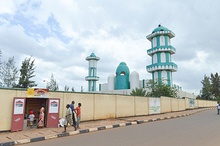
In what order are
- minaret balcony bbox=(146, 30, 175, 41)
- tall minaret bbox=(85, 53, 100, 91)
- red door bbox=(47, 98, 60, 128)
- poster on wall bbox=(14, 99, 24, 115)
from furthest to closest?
tall minaret bbox=(85, 53, 100, 91) < minaret balcony bbox=(146, 30, 175, 41) < red door bbox=(47, 98, 60, 128) < poster on wall bbox=(14, 99, 24, 115)

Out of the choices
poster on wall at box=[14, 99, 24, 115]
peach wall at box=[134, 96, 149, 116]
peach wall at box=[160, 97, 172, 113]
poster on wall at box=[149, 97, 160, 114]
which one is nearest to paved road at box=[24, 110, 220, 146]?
poster on wall at box=[14, 99, 24, 115]

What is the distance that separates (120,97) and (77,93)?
5047mm

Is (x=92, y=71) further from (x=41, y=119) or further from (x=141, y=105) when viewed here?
(x=41, y=119)

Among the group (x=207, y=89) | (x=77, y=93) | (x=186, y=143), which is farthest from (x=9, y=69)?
(x=207, y=89)

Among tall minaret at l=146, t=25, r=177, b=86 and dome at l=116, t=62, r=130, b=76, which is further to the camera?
dome at l=116, t=62, r=130, b=76

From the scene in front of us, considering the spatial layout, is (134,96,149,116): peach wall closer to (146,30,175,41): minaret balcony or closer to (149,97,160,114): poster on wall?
(149,97,160,114): poster on wall

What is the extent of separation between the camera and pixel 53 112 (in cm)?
1232

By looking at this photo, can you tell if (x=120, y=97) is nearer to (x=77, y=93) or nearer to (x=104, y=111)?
(x=104, y=111)

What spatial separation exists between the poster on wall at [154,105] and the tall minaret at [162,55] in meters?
17.3

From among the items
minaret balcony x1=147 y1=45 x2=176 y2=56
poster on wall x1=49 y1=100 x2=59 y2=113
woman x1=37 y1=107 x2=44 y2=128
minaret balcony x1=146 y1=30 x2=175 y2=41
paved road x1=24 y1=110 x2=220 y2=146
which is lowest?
paved road x1=24 y1=110 x2=220 y2=146

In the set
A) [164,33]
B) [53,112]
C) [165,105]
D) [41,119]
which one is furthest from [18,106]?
[164,33]

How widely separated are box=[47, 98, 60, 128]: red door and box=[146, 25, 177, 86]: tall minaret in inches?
1234

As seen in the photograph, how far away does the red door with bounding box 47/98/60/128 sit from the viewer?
39.9 feet

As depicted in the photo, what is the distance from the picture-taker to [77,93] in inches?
587
